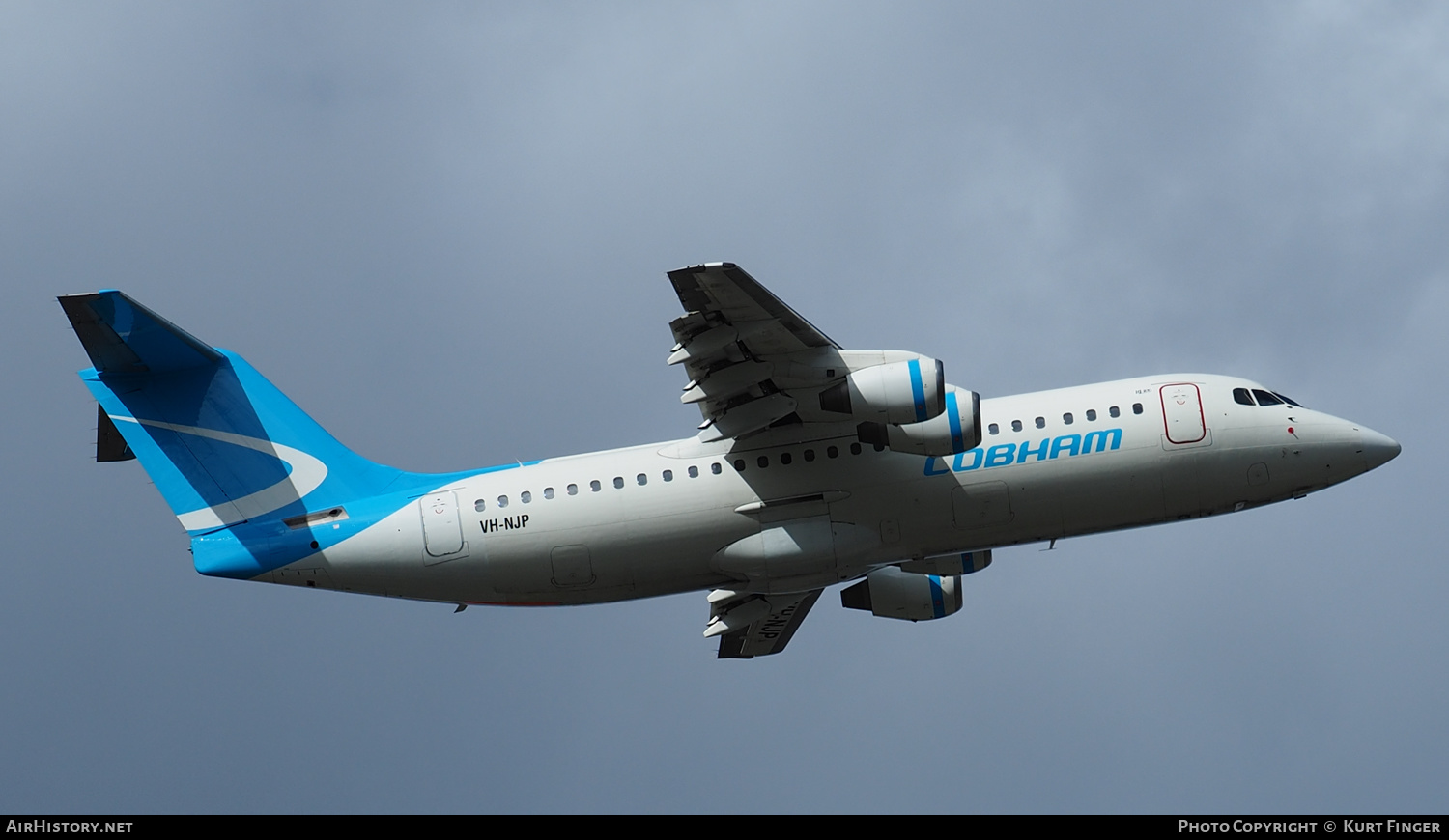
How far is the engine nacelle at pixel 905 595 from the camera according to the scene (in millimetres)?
27594

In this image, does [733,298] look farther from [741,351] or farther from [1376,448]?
[1376,448]

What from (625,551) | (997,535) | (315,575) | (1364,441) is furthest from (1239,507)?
(315,575)

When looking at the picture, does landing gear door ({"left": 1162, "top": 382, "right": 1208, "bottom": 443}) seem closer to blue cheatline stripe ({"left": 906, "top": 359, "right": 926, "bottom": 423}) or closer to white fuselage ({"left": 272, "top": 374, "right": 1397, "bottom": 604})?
white fuselage ({"left": 272, "top": 374, "right": 1397, "bottom": 604})

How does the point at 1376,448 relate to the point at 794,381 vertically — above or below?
below

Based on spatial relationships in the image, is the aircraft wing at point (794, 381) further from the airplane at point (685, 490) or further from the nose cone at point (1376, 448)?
the nose cone at point (1376, 448)

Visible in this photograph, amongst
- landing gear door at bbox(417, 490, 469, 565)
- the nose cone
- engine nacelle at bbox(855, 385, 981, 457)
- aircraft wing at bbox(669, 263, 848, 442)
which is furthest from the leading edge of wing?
the nose cone

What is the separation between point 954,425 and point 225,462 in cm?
1054

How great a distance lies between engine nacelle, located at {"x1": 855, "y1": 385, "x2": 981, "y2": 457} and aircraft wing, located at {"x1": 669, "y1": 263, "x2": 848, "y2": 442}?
1383mm

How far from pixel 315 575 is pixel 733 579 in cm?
598

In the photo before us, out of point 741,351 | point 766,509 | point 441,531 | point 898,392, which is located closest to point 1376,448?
point 898,392

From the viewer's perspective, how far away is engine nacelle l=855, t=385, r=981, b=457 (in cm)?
2292

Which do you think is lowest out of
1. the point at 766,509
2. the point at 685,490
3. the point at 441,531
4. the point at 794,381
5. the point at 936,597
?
the point at 936,597

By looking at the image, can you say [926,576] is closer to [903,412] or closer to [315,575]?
[903,412]

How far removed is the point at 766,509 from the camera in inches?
940
